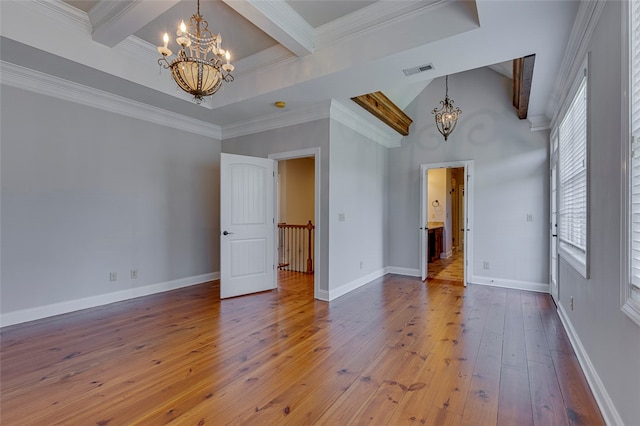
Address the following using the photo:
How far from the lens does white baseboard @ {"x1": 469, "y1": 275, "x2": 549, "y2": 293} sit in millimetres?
4719

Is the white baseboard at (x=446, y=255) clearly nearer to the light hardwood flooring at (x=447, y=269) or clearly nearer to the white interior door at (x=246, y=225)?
the light hardwood flooring at (x=447, y=269)

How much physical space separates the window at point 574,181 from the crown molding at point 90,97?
16.4 ft

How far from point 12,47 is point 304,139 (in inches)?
126

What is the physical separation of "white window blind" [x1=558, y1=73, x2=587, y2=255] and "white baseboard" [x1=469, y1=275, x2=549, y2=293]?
145cm

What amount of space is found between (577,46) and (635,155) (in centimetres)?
166

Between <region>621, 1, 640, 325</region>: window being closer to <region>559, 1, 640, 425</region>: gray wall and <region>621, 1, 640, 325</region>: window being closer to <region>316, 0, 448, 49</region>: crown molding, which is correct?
<region>559, 1, 640, 425</region>: gray wall

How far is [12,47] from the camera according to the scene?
2.83 m

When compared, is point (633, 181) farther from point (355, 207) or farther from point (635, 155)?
point (355, 207)

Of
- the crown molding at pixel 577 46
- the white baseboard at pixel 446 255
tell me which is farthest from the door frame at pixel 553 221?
the white baseboard at pixel 446 255

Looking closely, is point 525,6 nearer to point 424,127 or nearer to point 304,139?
point 304,139

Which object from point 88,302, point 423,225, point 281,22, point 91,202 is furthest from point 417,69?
point 88,302

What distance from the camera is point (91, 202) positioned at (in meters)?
3.88

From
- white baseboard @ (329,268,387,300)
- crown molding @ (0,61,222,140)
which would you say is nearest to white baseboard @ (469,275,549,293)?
white baseboard @ (329,268,387,300)

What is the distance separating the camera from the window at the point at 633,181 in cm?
144
